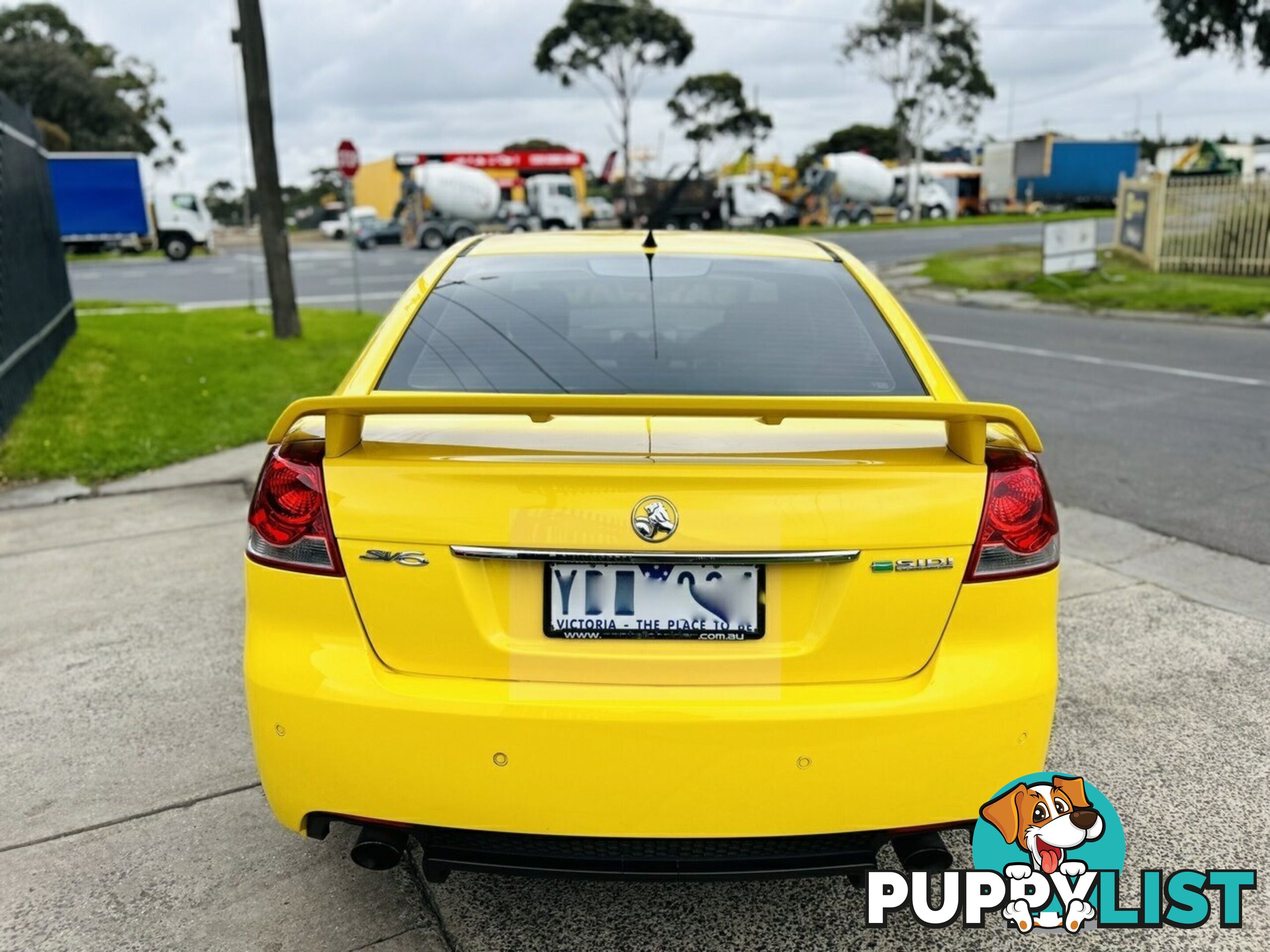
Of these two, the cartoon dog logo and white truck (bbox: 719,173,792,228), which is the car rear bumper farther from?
white truck (bbox: 719,173,792,228)

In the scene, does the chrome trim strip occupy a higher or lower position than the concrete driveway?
higher

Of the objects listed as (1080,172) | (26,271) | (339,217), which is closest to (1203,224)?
(26,271)

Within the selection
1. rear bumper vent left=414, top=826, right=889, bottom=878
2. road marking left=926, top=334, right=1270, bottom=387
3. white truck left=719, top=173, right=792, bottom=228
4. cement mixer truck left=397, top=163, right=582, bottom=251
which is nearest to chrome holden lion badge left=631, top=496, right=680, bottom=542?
rear bumper vent left=414, top=826, right=889, bottom=878

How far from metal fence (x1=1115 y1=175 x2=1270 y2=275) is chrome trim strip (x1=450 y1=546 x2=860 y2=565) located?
19.1 meters

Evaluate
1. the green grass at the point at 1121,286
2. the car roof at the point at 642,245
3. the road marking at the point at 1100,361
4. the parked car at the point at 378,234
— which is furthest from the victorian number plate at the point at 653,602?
the parked car at the point at 378,234

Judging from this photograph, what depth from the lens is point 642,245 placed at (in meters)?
3.28

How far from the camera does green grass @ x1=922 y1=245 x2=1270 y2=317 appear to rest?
48.9ft

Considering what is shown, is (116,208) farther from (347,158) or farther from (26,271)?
(26,271)

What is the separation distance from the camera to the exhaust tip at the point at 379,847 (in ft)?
7.08

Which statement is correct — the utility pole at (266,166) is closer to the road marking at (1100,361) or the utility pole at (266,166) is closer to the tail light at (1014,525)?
→ the road marking at (1100,361)

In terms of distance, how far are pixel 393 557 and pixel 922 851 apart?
1.22 metres

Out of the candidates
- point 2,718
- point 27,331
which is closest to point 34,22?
point 27,331

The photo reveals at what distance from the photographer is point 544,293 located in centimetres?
299

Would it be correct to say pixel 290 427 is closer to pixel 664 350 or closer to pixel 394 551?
pixel 394 551
